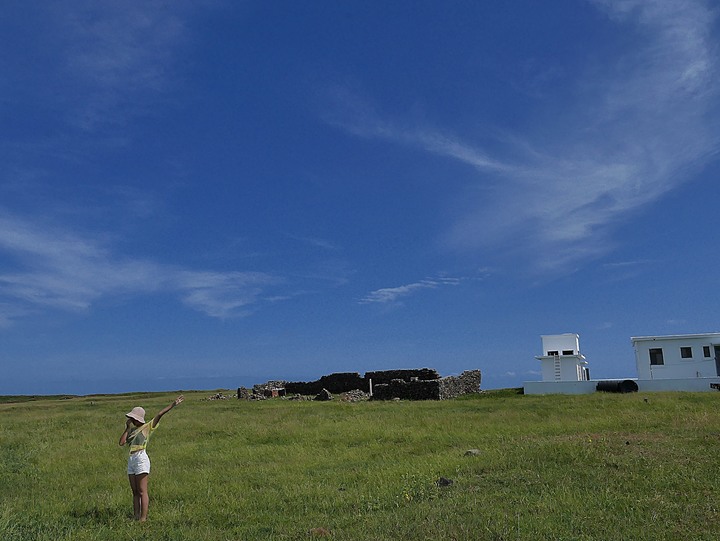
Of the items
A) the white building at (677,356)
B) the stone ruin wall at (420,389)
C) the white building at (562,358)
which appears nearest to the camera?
the stone ruin wall at (420,389)

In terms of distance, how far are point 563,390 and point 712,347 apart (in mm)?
11035

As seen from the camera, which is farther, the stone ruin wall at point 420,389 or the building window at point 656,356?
the building window at point 656,356

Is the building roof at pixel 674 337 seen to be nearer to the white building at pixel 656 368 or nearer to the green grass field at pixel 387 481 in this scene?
the white building at pixel 656 368

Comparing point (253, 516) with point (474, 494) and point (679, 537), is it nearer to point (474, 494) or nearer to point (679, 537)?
point (474, 494)

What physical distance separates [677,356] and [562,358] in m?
7.83

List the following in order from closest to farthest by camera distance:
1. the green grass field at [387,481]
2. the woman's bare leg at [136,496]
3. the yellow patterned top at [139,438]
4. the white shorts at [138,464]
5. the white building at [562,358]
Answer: the green grass field at [387,481] < the white shorts at [138,464] < the woman's bare leg at [136,496] < the yellow patterned top at [139,438] < the white building at [562,358]

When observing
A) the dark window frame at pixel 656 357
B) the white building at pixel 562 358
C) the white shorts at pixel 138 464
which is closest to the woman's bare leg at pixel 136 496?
the white shorts at pixel 138 464

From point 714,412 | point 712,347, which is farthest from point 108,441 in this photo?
point 712,347

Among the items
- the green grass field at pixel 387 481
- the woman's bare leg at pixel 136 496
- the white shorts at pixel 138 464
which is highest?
the white shorts at pixel 138 464

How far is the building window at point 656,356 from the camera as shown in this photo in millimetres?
42875

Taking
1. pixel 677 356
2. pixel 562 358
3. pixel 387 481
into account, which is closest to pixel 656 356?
pixel 677 356

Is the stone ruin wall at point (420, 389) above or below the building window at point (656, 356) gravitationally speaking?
below

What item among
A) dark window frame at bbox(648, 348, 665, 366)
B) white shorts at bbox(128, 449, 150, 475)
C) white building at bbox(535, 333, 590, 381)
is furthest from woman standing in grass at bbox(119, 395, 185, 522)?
dark window frame at bbox(648, 348, 665, 366)

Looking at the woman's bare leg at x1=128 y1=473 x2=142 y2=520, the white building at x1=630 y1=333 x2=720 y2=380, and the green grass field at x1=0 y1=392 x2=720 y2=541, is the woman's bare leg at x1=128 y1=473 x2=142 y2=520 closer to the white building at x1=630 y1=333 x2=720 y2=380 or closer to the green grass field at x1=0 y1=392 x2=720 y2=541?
the green grass field at x1=0 y1=392 x2=720 y2=541
